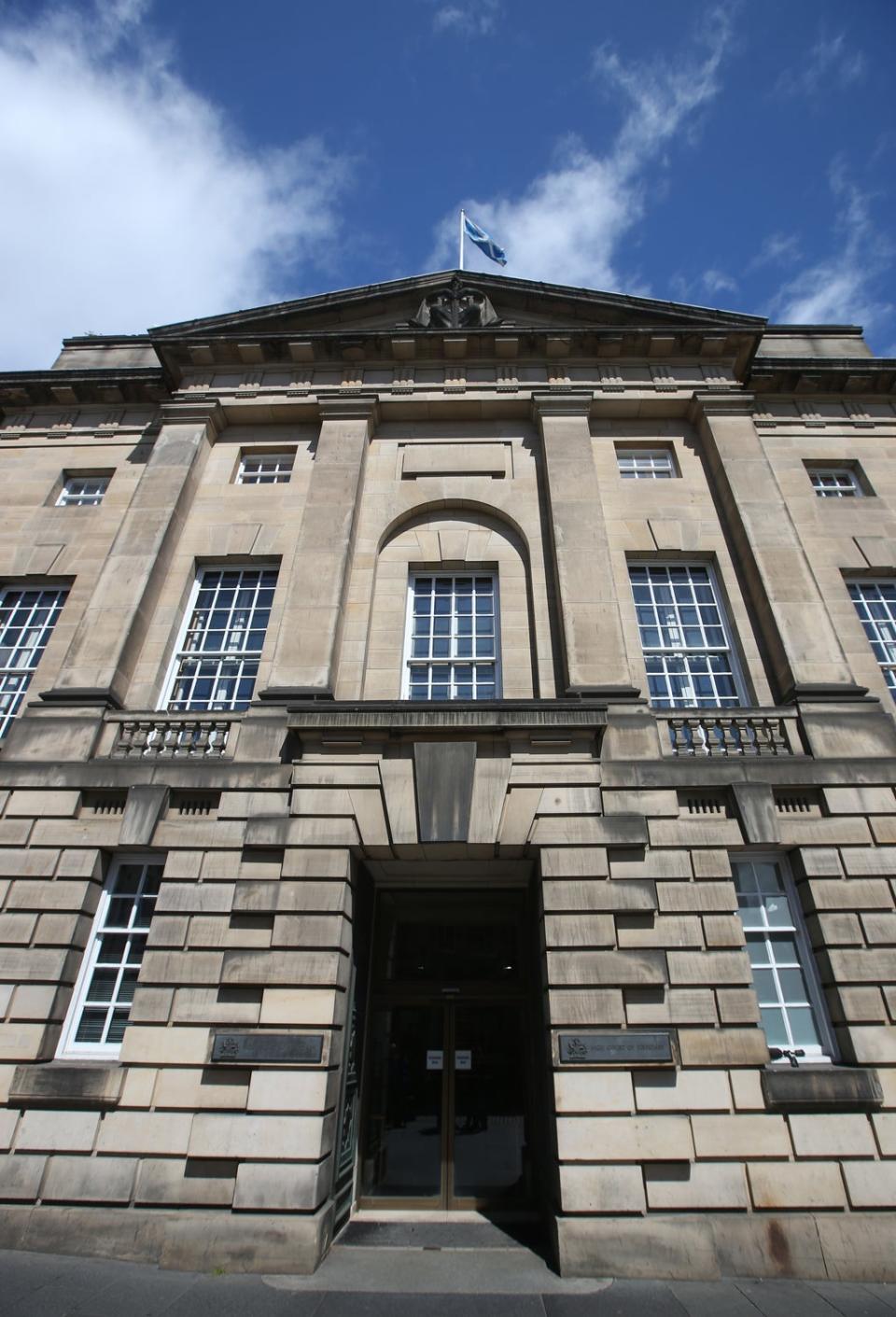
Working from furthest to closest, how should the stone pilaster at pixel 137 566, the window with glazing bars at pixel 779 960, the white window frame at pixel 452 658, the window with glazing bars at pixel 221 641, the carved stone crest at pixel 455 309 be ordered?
the carved stone crest at pixel 455 309, the window with glazing bars at pixel 221 641, the white window frame at pixel 452 658, the stone pilaster at pixel 137 566, the window with glazing bars at pixel 779 960

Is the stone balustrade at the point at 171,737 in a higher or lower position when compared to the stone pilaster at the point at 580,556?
lower

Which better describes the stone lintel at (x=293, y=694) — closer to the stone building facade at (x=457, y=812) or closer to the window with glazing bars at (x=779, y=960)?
the stone building facade at (x=457, y=812)

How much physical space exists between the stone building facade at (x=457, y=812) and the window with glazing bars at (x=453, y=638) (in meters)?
0.07

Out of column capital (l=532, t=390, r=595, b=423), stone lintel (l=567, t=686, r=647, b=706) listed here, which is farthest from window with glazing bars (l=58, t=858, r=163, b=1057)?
column capital (l=532, t=390, r=595, b=423)

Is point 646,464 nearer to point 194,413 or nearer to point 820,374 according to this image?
point 820,374

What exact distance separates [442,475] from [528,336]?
4.01 meters

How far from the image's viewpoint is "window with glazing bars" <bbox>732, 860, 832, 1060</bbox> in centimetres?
797

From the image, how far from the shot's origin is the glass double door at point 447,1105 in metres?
8.55

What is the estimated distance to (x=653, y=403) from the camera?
13703 mm

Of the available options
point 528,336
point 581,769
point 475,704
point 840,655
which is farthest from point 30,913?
point 528,336

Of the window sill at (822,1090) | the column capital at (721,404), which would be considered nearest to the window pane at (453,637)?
the column capital at (721,404)

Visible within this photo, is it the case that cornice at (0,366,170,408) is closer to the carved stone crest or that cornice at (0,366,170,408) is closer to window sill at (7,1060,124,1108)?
the carved stone crest

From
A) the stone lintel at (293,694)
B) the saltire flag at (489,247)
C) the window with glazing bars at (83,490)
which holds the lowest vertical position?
the stone lintel at (293,694)

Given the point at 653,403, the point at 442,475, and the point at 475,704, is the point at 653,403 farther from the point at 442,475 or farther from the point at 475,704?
the point at 475,704
